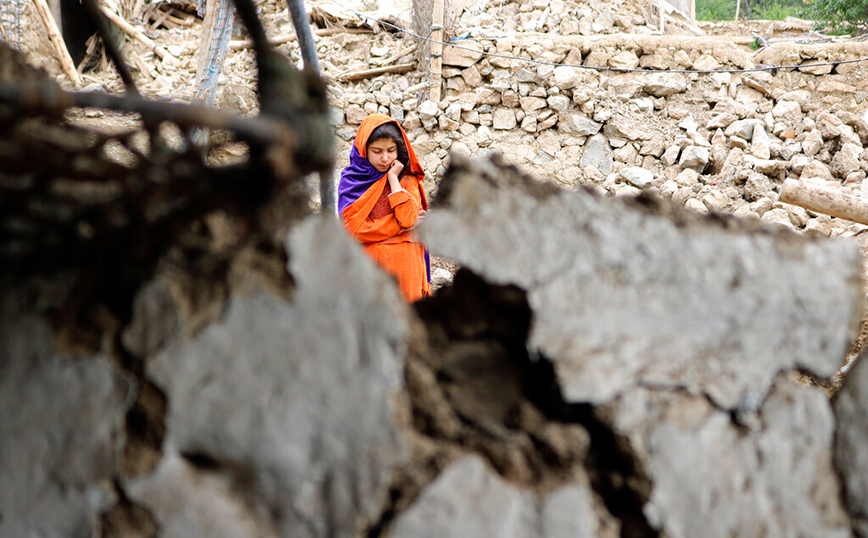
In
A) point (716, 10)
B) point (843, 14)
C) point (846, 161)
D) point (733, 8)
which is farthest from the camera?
point (733, 8)

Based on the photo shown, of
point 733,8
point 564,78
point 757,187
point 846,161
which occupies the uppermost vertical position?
point 733,8

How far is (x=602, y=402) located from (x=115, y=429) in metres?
0.78

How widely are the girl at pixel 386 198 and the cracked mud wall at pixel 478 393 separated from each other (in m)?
1.70

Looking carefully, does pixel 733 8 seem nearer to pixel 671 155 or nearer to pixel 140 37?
pixel 671 155

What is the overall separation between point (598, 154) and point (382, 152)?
4.60m

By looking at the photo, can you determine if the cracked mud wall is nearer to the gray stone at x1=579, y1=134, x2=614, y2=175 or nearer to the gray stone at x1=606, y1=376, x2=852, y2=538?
the gray stone at x1=606, y1=376, x2=852, y2=538

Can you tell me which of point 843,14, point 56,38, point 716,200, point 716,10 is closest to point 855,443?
point 716,200

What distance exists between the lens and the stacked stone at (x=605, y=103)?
6879mm

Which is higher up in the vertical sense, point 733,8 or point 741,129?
point 733,8

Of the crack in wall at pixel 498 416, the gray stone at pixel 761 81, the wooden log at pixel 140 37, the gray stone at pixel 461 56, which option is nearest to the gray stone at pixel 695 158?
the gray stone at pixel 761 81

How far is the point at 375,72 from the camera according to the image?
7.37 m

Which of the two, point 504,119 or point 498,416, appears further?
point 504,119

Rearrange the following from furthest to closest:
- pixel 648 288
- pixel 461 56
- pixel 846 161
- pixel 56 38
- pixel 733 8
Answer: pixel 733 8 < pixel 461 56 < pixel 56 38 < pixel 846 161 < pixel 648 288

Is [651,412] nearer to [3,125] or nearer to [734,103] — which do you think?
[3,125]
